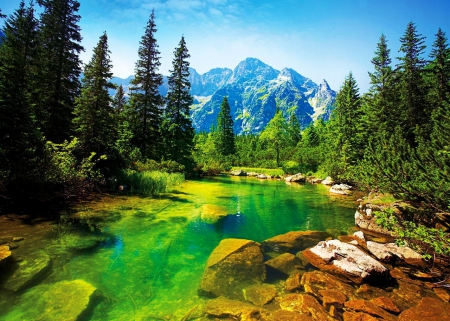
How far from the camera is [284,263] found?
22.4 feet

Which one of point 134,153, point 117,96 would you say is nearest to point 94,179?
point 134,153

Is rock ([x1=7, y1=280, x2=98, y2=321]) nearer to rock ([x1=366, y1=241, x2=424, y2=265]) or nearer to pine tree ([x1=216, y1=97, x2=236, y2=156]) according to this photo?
rock ([x1=366, y1=241, x2=424, y2=265])

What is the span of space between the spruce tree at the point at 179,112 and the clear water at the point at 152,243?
14.0 m

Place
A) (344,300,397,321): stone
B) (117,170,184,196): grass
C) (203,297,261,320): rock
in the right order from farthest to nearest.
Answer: (117,170,184,196): grass
(344,300,397,321): stone
(203,297,261,320): rock

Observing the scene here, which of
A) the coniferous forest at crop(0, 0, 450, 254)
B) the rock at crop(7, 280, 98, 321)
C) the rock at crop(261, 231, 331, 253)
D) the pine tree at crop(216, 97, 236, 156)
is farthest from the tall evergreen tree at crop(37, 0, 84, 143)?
the pine tree at crop(216, 97, 236, 156)

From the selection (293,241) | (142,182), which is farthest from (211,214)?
(142,182)

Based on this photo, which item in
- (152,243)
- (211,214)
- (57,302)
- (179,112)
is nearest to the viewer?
(57,302)

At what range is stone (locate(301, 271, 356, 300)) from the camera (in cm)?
544

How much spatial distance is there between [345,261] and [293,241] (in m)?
2.25

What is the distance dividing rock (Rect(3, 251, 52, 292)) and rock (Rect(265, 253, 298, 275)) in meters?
5.88

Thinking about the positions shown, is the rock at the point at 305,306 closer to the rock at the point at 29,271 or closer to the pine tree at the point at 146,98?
the rock at the point at 29,271

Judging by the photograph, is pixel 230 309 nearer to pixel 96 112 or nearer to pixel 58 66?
pixel 96 112

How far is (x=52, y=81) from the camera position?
17656 mm

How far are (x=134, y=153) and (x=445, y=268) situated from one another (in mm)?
21181
